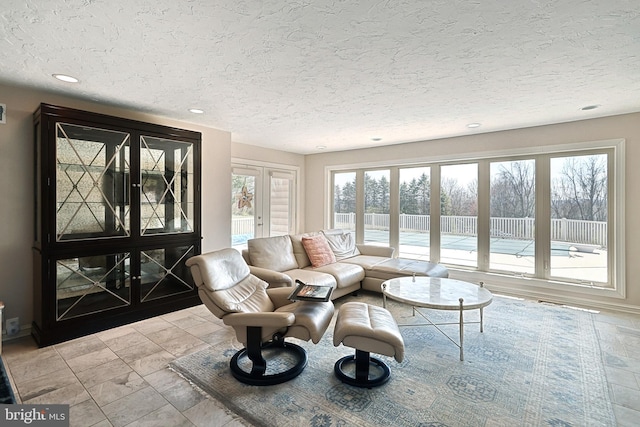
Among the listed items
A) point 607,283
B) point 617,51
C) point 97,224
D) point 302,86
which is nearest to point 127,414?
point 97,224

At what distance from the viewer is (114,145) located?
321 cm

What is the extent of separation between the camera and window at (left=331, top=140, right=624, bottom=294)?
3871mm

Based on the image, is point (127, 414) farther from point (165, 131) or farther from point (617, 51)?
point (617, 51)

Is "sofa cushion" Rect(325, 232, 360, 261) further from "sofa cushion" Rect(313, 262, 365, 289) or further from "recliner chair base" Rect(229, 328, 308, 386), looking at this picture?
"recliner chair base" Rect(229, 328, 308, 386)

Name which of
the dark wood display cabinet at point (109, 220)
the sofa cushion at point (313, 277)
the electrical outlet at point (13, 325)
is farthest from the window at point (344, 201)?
the electrical outlet at point (13, 325)

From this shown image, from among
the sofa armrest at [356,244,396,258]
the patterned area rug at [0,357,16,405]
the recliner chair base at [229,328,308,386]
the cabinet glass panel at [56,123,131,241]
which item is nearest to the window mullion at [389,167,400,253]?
the sofa armrest at [356,244,396,258]

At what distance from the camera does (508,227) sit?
14.8ft

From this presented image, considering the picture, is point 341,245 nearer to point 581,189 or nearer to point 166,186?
point 166,186

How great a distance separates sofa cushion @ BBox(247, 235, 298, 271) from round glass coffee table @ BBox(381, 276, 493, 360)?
1.39 metres

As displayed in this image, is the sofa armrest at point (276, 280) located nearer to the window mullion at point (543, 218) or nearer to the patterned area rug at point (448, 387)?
the patterned area rug at point (448, 387)

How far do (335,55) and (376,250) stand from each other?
3.52 m

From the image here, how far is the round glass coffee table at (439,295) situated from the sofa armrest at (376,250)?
142 centimetres

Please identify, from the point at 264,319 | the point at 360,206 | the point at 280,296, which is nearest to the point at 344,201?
the point at 360,206

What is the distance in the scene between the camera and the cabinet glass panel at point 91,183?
9.45 ft
